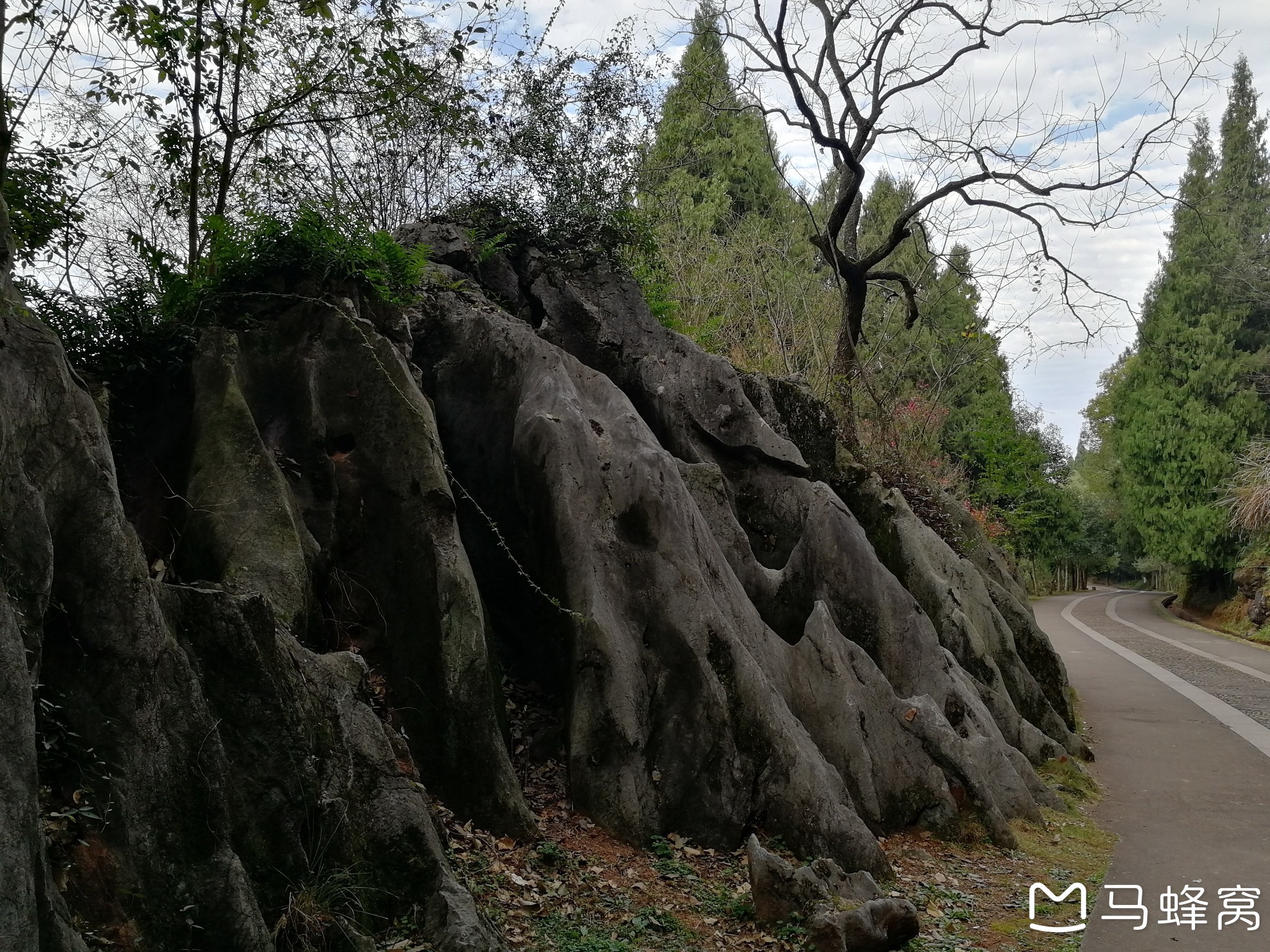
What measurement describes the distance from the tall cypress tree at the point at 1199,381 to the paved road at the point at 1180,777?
44.2 ft

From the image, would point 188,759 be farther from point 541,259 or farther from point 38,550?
point 541,259

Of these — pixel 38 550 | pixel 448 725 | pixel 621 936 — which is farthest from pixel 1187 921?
pixel 38 550

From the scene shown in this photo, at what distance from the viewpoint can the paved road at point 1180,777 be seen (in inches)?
286

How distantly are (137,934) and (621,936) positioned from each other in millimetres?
2884

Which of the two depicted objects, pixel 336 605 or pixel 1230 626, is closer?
pixel 336 605

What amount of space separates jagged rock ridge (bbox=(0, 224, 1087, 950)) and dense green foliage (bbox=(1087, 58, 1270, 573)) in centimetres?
3041

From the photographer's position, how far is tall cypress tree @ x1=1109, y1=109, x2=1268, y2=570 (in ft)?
125

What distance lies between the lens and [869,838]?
7.52 meters

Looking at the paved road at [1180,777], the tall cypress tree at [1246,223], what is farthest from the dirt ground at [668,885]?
the tall cypress tree at [1246,223]

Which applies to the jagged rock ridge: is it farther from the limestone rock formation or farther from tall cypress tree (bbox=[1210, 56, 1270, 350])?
tall cypress tree (bbox=[1210, 56, 1270, 350])
